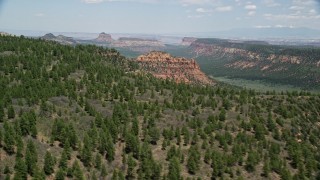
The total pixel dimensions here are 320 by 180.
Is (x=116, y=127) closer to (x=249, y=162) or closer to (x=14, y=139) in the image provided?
(x=14, y=139)

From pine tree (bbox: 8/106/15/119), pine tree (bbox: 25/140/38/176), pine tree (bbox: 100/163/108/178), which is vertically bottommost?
pine tree (bbox: 100/163/108/178)

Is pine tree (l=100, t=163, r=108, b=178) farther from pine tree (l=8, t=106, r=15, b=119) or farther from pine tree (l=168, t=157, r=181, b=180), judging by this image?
pine tree (l=8, t=106, r=15, b=119)

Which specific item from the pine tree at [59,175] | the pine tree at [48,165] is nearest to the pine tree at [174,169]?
the pine tree at [59,175]

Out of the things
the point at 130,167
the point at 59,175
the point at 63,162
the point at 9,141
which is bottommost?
the point at 130,167

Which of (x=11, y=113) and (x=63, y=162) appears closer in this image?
(x=63, y=162)

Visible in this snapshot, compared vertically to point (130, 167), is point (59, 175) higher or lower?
higher

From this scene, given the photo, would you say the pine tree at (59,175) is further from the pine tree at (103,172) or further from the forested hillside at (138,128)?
the pine tree at (103,172)

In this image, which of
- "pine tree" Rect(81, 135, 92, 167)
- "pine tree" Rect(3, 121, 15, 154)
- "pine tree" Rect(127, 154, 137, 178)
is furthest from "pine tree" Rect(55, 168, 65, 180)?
"pine tree" Rect(127, 154, 137, 178)

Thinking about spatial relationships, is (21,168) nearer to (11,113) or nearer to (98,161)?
(98,161)

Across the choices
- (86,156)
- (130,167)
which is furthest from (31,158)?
(130,167)
